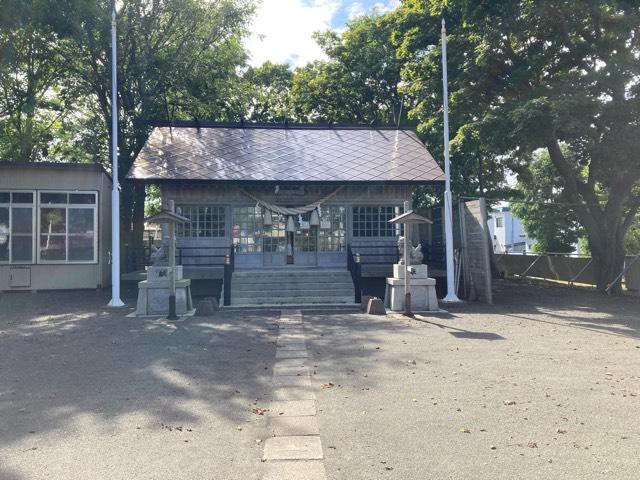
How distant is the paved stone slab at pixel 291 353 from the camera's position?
26.6ft

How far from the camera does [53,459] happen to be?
4281mm

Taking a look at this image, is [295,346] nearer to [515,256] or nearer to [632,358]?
[632,358]

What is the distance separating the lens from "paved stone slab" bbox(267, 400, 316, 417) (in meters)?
5.38

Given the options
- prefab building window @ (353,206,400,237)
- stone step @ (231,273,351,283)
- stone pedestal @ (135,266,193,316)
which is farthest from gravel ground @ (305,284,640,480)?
prefab building window @ (353,206,400,237)

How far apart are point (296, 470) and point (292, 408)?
1.52 meters

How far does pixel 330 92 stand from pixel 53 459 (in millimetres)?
26362

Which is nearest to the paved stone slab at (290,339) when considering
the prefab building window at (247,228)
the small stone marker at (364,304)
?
the small stone marker at (364,304)

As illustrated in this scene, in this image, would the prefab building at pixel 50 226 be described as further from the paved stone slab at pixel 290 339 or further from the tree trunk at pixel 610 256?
the tree trunk at pixel 610 256

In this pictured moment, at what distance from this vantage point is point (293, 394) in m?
6.10

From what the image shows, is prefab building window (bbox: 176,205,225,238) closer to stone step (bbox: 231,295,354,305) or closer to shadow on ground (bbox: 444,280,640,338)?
stone step (bbox: 231,295,354,305)

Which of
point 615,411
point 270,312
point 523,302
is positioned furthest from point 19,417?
point 523,302

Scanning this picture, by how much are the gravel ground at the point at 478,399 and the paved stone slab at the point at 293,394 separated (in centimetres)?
16

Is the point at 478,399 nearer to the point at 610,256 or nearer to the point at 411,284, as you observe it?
the point at 411,284

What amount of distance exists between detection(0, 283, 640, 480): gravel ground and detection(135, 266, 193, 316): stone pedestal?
143 cm
